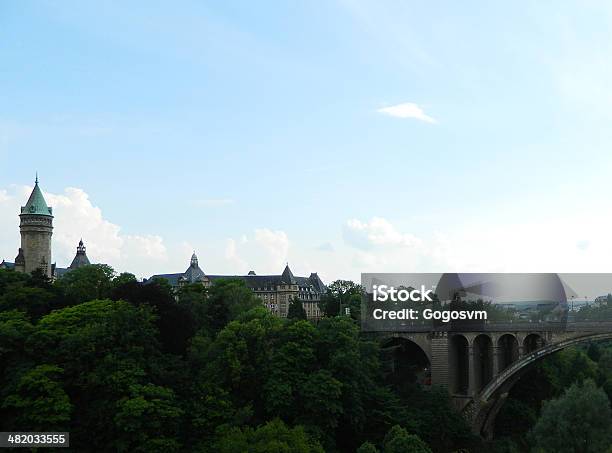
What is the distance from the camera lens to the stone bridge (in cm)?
5872

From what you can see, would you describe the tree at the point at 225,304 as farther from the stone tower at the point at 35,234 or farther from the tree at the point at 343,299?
the stone tower at the point at 35,234

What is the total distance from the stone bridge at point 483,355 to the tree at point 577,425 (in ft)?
37.9

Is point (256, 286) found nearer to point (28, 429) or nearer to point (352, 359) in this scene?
point (352, 359)

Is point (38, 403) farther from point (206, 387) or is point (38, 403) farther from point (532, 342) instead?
point (532, 342)

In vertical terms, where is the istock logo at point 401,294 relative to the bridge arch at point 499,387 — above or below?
above

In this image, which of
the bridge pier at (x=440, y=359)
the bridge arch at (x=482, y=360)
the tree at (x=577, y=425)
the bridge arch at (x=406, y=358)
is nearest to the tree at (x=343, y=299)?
the bridge arch at (x=406, y=358)

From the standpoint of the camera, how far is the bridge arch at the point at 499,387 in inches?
2267

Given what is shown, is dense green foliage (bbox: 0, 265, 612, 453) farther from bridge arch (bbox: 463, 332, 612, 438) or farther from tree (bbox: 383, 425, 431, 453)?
bridge arch (bbox: 463, 332, 612, 438)

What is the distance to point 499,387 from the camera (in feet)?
198

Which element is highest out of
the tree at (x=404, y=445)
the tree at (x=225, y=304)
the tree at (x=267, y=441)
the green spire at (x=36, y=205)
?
the green spire at (x=36, y=205)

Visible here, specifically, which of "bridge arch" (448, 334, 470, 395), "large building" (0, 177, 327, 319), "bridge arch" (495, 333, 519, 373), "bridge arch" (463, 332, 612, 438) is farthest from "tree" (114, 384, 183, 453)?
"large building" (0, 177, 327, 319)

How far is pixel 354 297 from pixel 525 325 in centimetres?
2310

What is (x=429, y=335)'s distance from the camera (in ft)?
205

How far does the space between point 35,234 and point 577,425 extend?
196ft
